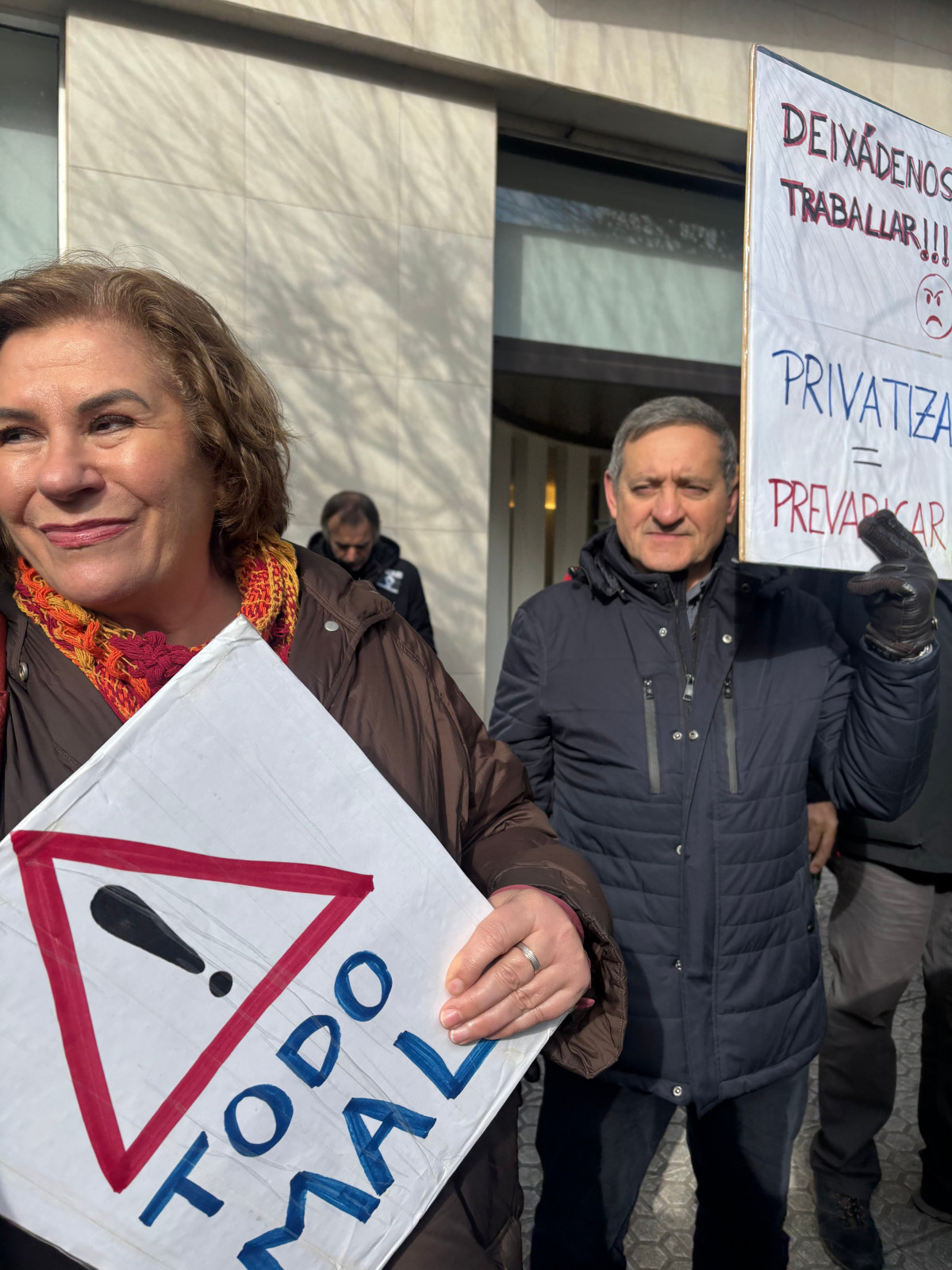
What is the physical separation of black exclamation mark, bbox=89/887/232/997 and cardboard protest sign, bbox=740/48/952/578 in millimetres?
1080

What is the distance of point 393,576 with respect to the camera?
4695 mm

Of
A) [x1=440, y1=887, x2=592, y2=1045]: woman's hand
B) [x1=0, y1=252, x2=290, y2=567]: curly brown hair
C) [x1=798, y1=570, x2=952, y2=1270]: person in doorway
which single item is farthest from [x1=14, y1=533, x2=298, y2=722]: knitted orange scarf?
[x1=798, y1=570, x2=952, y2=1270]: person in doorway

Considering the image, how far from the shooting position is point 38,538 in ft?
3.53

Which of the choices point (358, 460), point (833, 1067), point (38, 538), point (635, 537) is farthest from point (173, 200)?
point (833, 1067)

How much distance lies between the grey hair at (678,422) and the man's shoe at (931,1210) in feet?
6.84

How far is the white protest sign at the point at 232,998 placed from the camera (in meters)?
0.84

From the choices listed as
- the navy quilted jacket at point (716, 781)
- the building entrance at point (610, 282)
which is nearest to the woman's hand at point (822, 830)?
the navy quilted jacket at point (716, 781)

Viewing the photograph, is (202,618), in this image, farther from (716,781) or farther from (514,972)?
(716,781)

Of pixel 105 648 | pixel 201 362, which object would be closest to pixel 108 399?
pixel 201 362

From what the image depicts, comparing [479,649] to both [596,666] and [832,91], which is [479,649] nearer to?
[596,666]

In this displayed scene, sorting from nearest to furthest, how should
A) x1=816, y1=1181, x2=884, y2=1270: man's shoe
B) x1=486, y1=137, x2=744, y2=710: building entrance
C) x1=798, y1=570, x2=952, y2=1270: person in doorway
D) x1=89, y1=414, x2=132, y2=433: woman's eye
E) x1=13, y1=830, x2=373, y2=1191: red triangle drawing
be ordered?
x1=13, y1=830, x2=373, y2=1191: red triangle drawing
x1=89, y1=414, x2=132, y2=433: woman's eye
x1=816, y1=1181, x2=884, y2=1270: man's shoe
x1=798, y1=570, x2=952, y2=1270: person in doorway
x1=486, y1=137, x2=744, y2=710: building entrance

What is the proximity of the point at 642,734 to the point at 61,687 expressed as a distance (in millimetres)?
1141

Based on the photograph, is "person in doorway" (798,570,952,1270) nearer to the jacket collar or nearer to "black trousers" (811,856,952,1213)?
"black trousers" (811,856,952,1213)

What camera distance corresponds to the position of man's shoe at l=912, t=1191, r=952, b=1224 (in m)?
2.59
